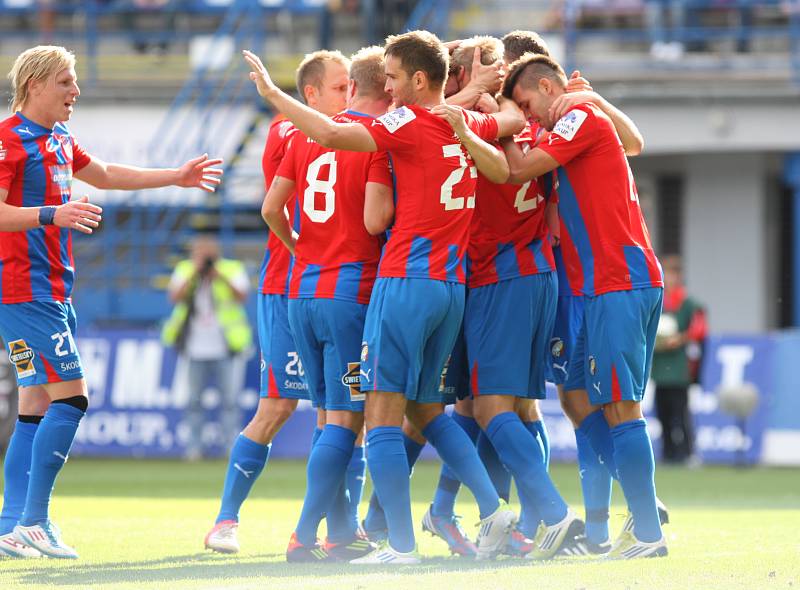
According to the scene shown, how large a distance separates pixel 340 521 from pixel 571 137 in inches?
82.8

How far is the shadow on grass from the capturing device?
6.13 metres

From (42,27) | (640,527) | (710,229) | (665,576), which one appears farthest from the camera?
(42,27)

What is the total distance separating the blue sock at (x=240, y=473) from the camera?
7426mm

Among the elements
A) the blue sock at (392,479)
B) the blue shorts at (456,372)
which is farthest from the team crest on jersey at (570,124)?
the blue sock at (392,479)

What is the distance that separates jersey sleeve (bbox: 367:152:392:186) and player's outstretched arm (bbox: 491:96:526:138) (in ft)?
1.75

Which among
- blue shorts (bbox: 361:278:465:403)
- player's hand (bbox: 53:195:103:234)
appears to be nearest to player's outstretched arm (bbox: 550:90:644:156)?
blue shorts (bbox: 361:278:465:403)

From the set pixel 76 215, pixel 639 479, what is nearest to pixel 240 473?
pixel 76 215

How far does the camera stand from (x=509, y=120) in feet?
22.3

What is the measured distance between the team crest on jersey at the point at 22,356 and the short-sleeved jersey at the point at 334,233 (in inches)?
51.7

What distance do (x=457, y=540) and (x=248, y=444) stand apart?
1159mm

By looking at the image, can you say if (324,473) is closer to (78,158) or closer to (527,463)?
(527,463)

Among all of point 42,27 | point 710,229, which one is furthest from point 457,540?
point 42,27

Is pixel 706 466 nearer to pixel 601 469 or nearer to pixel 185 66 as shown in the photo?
pixel 601 469

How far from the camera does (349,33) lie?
21.3 m
